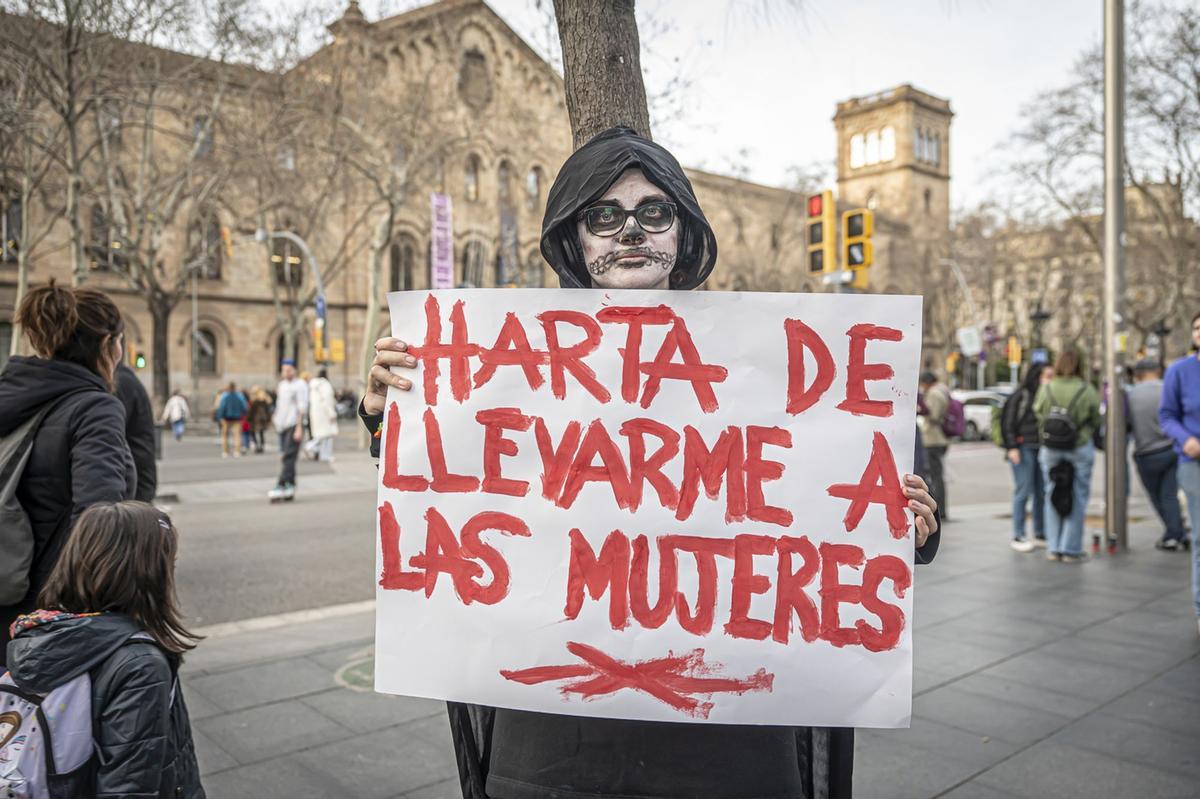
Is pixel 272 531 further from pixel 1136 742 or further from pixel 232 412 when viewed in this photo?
pixel 232 412

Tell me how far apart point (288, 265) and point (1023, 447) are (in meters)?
29.1

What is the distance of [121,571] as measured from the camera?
2.08m

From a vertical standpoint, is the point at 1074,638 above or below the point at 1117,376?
below

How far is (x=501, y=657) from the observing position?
1704 millimetres

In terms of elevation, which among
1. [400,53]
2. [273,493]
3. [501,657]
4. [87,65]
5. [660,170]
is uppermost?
[400,53]

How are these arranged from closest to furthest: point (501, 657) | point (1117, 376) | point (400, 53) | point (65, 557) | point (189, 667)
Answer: point (501, 657) → point (65, 557) → point (189, 667) → point (1117, 376) → point (400, 53)

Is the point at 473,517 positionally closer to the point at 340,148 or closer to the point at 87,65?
the point at 87,65

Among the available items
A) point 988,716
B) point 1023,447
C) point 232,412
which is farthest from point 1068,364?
point 232,412

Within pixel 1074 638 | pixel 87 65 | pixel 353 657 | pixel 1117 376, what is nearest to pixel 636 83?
pixel 353 657

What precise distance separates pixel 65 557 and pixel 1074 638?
5251 millimetres

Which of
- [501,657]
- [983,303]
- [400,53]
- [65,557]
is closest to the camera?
[501,657]

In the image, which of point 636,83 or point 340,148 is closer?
point 636,83

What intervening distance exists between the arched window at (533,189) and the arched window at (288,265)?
965 cm

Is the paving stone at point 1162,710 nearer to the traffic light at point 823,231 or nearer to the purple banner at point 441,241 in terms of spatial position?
the traffic light at point 823,231
